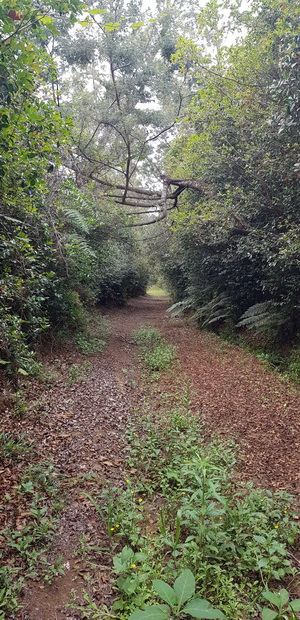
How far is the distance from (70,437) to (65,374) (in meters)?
2.28

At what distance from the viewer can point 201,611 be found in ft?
5.77

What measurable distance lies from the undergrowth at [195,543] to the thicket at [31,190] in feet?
6.25

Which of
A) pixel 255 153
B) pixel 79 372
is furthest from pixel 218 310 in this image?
pixel 79 372

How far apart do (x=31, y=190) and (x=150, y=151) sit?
11.8m

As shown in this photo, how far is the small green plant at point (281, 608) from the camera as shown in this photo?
187 cm

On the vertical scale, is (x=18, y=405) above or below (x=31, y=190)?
below

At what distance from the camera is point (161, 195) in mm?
10211

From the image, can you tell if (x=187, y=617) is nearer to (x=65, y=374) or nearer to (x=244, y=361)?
(x=65, y=374)

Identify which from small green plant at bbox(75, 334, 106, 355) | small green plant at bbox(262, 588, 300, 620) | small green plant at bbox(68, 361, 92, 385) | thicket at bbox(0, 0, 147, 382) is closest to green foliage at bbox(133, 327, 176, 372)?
small green plant at bbox(75, 334, 106, 355)

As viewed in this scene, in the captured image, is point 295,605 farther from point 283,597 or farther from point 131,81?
point 131,81

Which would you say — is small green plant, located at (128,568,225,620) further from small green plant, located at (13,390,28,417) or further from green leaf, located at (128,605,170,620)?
small green plant, located at (13,390,28,417)

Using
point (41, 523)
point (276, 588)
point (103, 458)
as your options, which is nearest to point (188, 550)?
point (276, 588)

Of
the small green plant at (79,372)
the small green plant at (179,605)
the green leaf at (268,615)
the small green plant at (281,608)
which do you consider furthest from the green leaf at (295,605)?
the small green plant at (79,372)

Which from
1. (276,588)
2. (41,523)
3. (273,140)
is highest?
(273,140)
